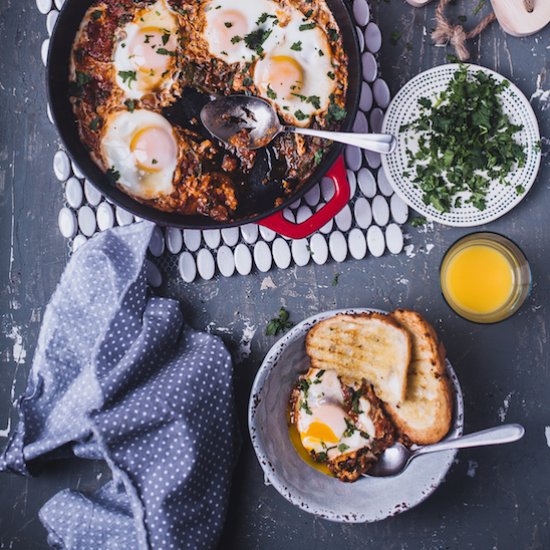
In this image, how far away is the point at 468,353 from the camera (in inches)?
113

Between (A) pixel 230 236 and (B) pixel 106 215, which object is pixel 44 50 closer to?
(B) pixel 106 215

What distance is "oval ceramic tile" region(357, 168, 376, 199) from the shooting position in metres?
2.85

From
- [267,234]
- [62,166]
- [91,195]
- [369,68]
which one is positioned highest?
[369,68]

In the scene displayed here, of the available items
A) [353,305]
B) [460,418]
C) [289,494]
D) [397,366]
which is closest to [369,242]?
[353,305]

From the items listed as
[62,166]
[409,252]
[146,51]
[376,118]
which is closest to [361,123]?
[376,118]

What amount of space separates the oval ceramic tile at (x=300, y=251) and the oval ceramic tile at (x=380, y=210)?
313 mm

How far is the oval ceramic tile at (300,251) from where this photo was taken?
2.88 meters

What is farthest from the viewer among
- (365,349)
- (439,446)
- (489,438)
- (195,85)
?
(195,85)

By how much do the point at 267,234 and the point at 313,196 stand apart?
251 mm

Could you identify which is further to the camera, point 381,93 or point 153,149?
point 381,93

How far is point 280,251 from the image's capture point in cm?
288

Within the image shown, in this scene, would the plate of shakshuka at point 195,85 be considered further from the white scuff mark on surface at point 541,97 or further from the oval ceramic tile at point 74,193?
the white scuff mark on surface at point 541,97

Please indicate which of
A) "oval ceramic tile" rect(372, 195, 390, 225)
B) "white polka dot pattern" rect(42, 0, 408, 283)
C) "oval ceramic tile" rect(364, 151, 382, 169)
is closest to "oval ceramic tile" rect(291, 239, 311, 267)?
"white polka dot pattern" rect(42, 0, 408, 283)

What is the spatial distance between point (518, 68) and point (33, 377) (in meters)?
2.41
